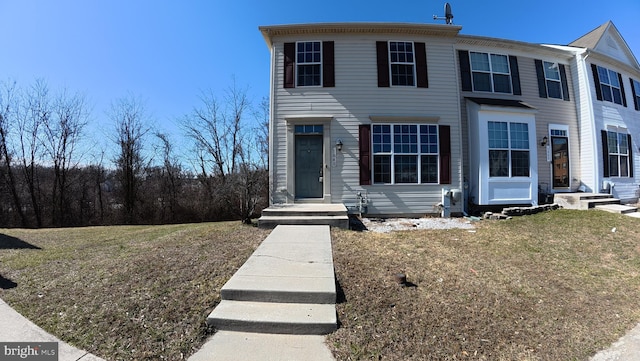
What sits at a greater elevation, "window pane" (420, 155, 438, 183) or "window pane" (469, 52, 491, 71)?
"window pane" (469, 52, 491, 71)

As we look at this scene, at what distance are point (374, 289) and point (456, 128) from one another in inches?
279

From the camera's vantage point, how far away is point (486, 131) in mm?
8570

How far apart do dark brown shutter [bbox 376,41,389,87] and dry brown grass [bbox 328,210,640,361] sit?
5.20 m

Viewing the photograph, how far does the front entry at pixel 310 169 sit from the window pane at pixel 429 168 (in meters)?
3.40

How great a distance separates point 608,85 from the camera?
35.6 feet

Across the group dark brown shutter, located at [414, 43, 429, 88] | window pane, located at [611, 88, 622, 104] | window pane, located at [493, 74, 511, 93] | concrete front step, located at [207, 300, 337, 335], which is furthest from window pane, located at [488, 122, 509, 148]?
concrete front step, located at [207, 300, 337, 335]

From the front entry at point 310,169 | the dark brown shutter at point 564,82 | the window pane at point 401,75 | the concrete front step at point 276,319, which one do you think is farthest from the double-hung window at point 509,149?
the concrete front step at point 276,319

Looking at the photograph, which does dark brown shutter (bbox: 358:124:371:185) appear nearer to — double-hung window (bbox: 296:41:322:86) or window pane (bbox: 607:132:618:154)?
double-hung window (bbox: 296:41:322:86)

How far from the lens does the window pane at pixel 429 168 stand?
27.9 ft

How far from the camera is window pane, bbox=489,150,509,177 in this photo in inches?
338

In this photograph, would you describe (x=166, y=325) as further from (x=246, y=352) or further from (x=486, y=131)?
(x=486, y=131)

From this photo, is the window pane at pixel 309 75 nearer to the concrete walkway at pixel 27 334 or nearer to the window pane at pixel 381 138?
the window pane at pixel 381 138

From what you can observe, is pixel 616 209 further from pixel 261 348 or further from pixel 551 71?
pixel 261 348

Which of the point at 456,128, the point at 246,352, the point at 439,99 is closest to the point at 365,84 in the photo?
the point at 439,99
